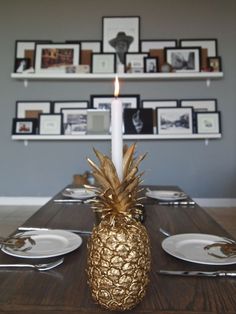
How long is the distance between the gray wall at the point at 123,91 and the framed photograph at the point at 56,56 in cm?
14

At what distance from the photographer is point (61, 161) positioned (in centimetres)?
362

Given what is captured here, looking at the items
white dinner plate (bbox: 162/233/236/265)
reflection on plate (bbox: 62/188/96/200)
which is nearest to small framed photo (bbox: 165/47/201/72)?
reflection on plate (bbox: 62/188/96/200)

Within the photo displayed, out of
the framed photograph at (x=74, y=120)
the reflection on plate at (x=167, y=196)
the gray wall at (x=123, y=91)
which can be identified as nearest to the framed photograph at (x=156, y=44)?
the gray wall at (x=123, y=91)

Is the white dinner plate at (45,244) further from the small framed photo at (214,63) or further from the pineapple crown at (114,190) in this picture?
the small framed photo at (214,63)

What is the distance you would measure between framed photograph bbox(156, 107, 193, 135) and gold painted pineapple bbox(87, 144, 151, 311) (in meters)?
3.06

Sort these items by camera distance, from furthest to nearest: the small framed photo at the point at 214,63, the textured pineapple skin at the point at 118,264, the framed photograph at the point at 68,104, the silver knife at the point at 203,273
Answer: the framed photograph at the point at 68,104
the small framed photo at the point at 214,63
the silver knife at the point at 203,273
the textured pineapple skin at the point at 118,264

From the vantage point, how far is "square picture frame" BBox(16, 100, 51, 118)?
358 centimetres

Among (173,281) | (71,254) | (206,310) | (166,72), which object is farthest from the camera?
(166,72)

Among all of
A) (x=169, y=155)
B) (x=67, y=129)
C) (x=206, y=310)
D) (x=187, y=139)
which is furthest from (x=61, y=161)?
(x=206, y=310)

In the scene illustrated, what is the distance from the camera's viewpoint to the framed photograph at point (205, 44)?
3506 mm

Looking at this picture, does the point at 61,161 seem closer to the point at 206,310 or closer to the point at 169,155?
the point at 169,155

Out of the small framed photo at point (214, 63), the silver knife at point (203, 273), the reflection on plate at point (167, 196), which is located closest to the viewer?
the silver knife at point (203, 273)

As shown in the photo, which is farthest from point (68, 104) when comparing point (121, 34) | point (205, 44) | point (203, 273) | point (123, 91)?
point (203, 273)

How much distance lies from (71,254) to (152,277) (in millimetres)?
223
